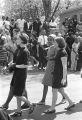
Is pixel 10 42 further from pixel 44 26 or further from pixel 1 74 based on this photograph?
pixel 44 26

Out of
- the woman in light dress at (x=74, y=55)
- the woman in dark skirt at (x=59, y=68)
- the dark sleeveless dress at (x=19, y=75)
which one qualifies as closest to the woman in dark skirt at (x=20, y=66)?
the dark sleeveless dress at (x=19, y=75)

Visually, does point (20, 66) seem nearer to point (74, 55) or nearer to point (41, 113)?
point (41, 113)

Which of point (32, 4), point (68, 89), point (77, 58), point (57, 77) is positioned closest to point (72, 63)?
point (77, 58)

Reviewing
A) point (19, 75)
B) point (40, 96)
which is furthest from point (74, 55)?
point (19, 75)

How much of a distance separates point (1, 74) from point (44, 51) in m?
2.29

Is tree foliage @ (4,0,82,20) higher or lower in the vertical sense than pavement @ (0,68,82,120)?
higher

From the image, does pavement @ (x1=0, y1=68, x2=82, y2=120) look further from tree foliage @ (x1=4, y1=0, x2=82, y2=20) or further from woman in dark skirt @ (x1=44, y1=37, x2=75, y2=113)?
tree foliage @ (x1=4, y1=0, x2=82, y2=20)

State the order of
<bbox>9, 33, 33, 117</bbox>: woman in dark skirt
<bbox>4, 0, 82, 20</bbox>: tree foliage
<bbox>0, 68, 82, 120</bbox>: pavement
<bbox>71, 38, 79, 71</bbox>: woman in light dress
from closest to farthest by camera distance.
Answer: <bbox>9, 33, 33, 117</bbox>: woman in dark skirt
<bbox>0, 68, 82, 120</bbox>: pavement
<bbox>71, 38, 79, 71</bbox>: woman in light dress
<bbox>4, 0, 82, 20</bbox>: tree foliage

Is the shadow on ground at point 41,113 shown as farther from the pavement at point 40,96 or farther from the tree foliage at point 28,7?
the tree foliage at point 28,7

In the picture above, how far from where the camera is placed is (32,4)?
5994cm

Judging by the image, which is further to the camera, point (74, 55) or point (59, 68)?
point (74, 55)

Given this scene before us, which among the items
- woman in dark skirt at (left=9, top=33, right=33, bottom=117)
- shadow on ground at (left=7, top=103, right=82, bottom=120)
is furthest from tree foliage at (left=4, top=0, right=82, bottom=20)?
woman in dark skirt at (left=9, top=33, right=33, bottom=117)

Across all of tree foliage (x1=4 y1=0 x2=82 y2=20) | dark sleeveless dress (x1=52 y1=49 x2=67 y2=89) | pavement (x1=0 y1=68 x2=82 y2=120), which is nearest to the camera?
pavement (x1=0 y1=68 x2=82 y2=120)

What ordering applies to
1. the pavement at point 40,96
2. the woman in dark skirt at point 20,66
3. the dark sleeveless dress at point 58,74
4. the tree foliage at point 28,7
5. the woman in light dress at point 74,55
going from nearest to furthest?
the woman in dark skirt at point 20,66, the pavement at point 40,96, the dark sleeveless dress at point 58,74, the woman in light dress at point 74,55, the tree foliage at point 28,7
